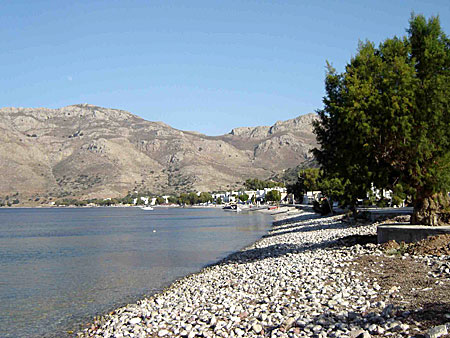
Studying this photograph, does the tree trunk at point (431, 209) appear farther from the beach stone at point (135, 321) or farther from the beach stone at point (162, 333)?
the beach stone at point (162, 333)

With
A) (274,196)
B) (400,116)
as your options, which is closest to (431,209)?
(400,116)

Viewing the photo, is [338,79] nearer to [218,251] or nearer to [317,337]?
[317,337]

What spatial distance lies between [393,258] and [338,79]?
9.35m

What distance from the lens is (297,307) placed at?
1214 centimetres

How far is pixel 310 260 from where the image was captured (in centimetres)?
1942

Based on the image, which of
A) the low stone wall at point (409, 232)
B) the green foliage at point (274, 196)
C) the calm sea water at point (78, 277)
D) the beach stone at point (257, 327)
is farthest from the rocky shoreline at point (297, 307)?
the green foliage at point (274, 196)

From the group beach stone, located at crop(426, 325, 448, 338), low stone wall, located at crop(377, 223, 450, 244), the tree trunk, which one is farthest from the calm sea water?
the tree trunk

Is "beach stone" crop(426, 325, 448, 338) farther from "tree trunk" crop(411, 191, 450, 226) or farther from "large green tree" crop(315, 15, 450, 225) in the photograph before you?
"tree trunk" crop(411, 191, 450, 226)

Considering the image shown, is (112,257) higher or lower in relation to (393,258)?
lower

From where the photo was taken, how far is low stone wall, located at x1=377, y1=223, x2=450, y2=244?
18.8m

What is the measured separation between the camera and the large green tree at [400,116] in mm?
18969

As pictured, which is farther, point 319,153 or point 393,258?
point 319,153

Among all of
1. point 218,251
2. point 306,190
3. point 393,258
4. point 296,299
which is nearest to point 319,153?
point 393,258

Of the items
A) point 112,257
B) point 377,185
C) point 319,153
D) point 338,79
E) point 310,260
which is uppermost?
point 338,79
